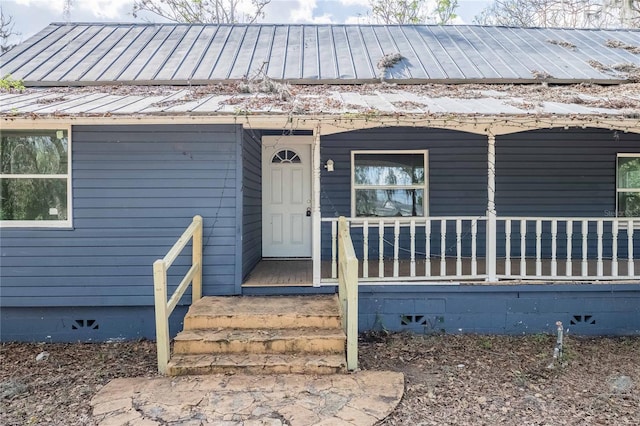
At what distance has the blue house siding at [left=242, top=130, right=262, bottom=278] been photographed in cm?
550

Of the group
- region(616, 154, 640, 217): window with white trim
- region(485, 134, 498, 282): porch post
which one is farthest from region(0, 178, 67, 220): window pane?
region(616, 154, 640, 217): window with white trim

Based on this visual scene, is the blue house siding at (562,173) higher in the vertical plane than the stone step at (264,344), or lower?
higher

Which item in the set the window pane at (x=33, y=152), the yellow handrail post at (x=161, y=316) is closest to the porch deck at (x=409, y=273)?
the yellow handrail post at (x=161, y=316)

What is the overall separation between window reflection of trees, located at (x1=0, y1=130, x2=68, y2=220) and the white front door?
2.95m

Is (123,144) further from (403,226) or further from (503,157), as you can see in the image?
(503,157)

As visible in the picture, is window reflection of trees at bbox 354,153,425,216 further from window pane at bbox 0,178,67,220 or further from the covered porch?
window pane at bbox 0,178,67,220

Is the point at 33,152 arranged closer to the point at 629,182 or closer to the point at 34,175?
the point at 34,175

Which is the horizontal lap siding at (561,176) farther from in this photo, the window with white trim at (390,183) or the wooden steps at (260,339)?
the wooden steps at (260,339)

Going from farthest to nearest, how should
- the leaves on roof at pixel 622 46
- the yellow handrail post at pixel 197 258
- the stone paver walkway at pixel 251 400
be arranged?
the leaves on roof at pixel 622 46 < the yellow handrail post at pixel 197 258 < the stone paver walkway at pixel 251 400

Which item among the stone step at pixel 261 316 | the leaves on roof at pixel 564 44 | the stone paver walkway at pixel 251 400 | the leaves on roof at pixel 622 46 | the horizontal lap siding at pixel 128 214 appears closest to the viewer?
the stone paver walkway at pixel 251 400

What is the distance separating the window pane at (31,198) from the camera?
5164 millimetres

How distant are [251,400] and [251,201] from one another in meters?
3.09

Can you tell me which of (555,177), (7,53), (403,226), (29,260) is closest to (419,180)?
(403,226)

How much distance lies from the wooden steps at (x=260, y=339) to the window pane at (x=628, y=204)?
552 centimetres
